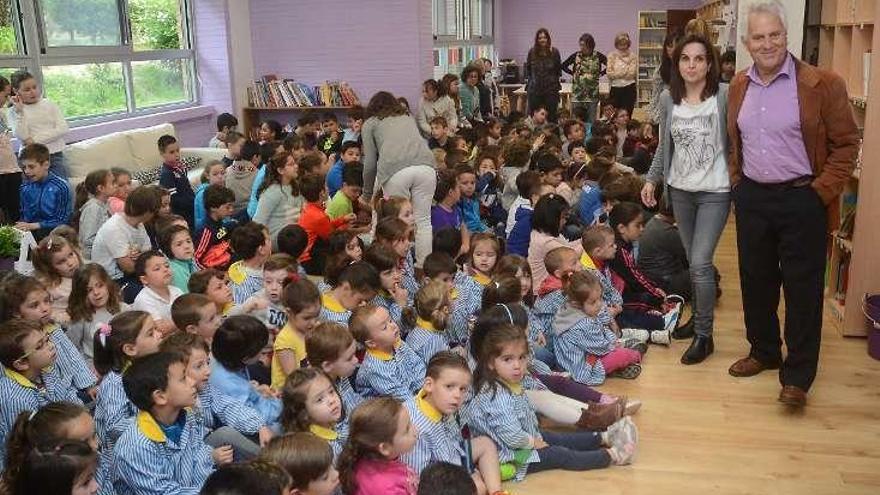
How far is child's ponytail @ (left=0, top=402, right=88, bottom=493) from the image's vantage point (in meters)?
2.17

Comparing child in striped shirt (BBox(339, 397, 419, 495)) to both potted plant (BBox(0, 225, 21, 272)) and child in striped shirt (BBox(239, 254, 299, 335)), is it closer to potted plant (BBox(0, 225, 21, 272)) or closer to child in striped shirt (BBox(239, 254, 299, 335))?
child in striped shirt (BBox(239, 254, 299, 335))

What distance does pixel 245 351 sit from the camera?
9.94 ft

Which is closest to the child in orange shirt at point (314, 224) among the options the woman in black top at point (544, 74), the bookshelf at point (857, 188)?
the bookshelf at point (857, 188)

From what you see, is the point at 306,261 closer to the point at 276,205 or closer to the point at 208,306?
the point at 276,205

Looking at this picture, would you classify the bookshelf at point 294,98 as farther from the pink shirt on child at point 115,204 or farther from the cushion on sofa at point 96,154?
the pink shirt on child at point 115,204

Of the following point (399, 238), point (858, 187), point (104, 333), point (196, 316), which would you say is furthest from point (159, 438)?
point (858, 187)

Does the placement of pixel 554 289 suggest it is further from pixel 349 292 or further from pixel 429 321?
pixel 349 292

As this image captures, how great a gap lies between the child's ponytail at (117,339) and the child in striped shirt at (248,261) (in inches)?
37.8

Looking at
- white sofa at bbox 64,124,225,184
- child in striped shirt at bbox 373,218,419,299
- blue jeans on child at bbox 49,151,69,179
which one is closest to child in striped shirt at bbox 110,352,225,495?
child in striped shirt at bbox 373,218,419,299

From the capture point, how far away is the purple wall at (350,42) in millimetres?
8914

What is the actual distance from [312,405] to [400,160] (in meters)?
2.77

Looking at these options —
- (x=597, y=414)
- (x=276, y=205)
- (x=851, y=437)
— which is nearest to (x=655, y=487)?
(x=597, y=414)

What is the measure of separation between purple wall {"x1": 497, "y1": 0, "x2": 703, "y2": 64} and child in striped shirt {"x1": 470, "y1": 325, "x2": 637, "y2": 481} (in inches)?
508

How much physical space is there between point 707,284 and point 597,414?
977mm
